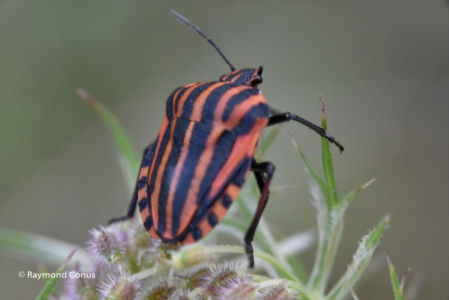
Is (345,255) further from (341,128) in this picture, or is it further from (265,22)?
(265,22)

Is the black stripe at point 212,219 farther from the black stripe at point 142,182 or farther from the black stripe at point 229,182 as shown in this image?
the black stripe at point 142,182

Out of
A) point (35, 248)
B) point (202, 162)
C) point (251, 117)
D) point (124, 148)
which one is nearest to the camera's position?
point (202, 162)

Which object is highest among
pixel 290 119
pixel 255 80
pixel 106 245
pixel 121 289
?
pixel 255 80

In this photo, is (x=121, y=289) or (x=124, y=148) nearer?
(x=121, y=289)

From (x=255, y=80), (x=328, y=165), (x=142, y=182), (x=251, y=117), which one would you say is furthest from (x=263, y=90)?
(x=142, y=182)

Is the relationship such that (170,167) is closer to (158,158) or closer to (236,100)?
(158,158)

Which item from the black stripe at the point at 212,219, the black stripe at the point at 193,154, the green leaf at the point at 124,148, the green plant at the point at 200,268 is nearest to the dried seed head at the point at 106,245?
the green plant at the point at 200,268

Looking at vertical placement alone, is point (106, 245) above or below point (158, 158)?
below
